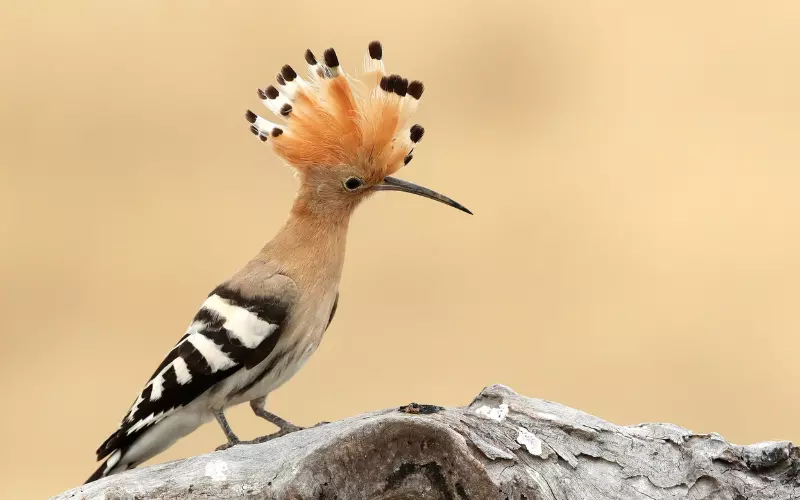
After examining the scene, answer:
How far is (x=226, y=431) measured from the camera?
6.21ft

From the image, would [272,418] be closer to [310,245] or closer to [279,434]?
[279,434]

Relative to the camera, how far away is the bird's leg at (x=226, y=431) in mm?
1850

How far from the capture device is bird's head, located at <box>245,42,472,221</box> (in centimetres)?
192


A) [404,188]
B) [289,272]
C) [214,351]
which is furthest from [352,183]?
[214,351]

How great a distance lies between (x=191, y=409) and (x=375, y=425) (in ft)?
1.91

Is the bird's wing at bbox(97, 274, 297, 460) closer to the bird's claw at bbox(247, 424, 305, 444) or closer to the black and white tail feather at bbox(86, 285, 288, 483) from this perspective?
the black and white tail feather at bbox(86, 285, 288, 483)

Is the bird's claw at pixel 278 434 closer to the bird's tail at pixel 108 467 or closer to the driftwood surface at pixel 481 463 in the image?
the driftwood surface at pixel 481 463

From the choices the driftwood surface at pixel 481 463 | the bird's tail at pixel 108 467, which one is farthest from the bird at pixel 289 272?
the driftwood surface at pixel 481 463

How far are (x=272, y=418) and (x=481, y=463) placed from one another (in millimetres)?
591

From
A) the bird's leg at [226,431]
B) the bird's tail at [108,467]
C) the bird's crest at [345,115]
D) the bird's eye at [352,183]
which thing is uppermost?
the bird's crest at [345,115]

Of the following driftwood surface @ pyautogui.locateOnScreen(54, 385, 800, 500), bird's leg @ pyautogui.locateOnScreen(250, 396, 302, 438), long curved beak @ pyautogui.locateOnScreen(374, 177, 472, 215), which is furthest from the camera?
long curved beak @ pyautogui.locateOnScreen(374, 177, 472, 215)

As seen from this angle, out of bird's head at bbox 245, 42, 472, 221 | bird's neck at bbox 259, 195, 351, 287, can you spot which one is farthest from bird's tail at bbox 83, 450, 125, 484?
bird's head at bbox 245, 42, 472, 221

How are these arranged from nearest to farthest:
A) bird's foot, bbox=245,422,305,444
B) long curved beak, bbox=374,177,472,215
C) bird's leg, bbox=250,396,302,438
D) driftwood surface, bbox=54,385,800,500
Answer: driftwood surface, bbox=54,385,800,500, bird's foot, bbox=245,422,305,444, bird's leg, bbox=250,396,302,438, long curved beak, bbox=374,177,472,215

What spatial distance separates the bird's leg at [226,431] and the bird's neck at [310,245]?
0.30 metres
